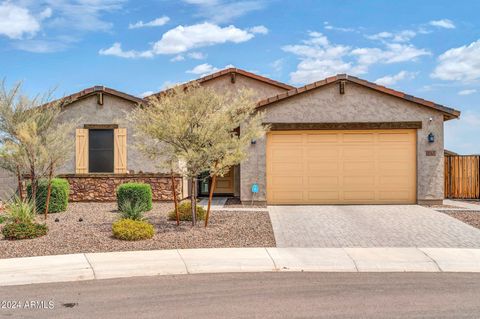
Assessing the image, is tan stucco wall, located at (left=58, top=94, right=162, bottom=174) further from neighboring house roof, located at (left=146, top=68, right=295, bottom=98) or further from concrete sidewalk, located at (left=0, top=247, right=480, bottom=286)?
concrete sidewalk, located at (left=0, top=247, right=480, bottom=286)

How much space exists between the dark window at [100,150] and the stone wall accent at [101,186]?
0.91 m

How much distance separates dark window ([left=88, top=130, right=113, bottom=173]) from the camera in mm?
19375

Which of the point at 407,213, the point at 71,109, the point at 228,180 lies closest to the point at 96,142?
the point at 71,109

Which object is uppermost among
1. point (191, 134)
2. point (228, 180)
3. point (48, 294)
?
point (191, 134)

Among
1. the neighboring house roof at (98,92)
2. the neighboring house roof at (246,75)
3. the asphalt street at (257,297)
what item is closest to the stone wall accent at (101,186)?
the neighboring house roof at (98,92)

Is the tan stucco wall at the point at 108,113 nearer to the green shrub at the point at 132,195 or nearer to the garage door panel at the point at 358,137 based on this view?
the green shrub at the point at 132,195

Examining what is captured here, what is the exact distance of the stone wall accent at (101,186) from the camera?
1842 centimetres

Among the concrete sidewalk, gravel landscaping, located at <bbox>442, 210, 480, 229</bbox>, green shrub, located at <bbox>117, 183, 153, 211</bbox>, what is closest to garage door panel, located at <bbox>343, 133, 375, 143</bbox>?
gravel landscaping, located at <bbox>442, 210, 480, 229</bbox>

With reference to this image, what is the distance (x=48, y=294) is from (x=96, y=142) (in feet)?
42.2

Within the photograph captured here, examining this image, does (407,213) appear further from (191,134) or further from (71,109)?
(71,109)

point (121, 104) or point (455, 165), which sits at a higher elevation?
point (121, 104)

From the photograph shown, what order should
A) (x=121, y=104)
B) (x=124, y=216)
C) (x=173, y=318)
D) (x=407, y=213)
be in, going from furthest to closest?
(x=121, y=104) → (x=407, y=213) → (x=124, y=216) → (x=173, y=318)

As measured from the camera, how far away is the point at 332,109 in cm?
1742

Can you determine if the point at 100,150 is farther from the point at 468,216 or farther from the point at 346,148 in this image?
the point at 468,216
